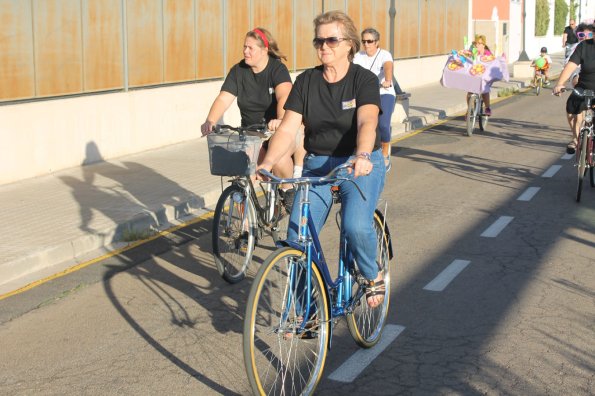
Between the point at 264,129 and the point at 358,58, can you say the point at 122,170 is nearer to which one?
the point at 358,58

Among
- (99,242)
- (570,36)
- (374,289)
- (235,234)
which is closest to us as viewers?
(374,289)

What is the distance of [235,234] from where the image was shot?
7930mm

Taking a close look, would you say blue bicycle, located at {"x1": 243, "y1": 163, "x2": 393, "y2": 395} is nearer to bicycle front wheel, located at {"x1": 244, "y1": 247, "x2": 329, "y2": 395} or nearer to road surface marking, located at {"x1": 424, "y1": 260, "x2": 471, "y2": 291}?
bicycle front wheel, located at {"x1": 244, "y1": 247, "x2": 329, "y2": 395}

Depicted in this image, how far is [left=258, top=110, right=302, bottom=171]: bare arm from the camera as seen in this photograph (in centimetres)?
552

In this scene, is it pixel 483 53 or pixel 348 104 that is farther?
pixel 483 53

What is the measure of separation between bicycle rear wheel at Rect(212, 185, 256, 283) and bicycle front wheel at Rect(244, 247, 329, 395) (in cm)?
265

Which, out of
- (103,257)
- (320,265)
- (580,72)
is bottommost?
(103,257)

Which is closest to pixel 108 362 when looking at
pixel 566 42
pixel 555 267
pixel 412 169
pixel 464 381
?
pixel 464 381

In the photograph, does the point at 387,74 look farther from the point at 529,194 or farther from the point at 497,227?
the point at 497,227

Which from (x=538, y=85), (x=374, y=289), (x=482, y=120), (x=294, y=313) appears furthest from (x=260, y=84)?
(x=538, y=85)

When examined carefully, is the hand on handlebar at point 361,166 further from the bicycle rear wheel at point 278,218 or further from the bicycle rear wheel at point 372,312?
the bicycle rear wheel at point 278,218

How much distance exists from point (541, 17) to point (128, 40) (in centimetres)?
4727

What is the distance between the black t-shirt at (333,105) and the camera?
569 cm

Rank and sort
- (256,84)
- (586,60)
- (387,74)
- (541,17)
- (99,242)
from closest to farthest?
(256,84), (99,242), (586,60), (387,74), (541,17)
